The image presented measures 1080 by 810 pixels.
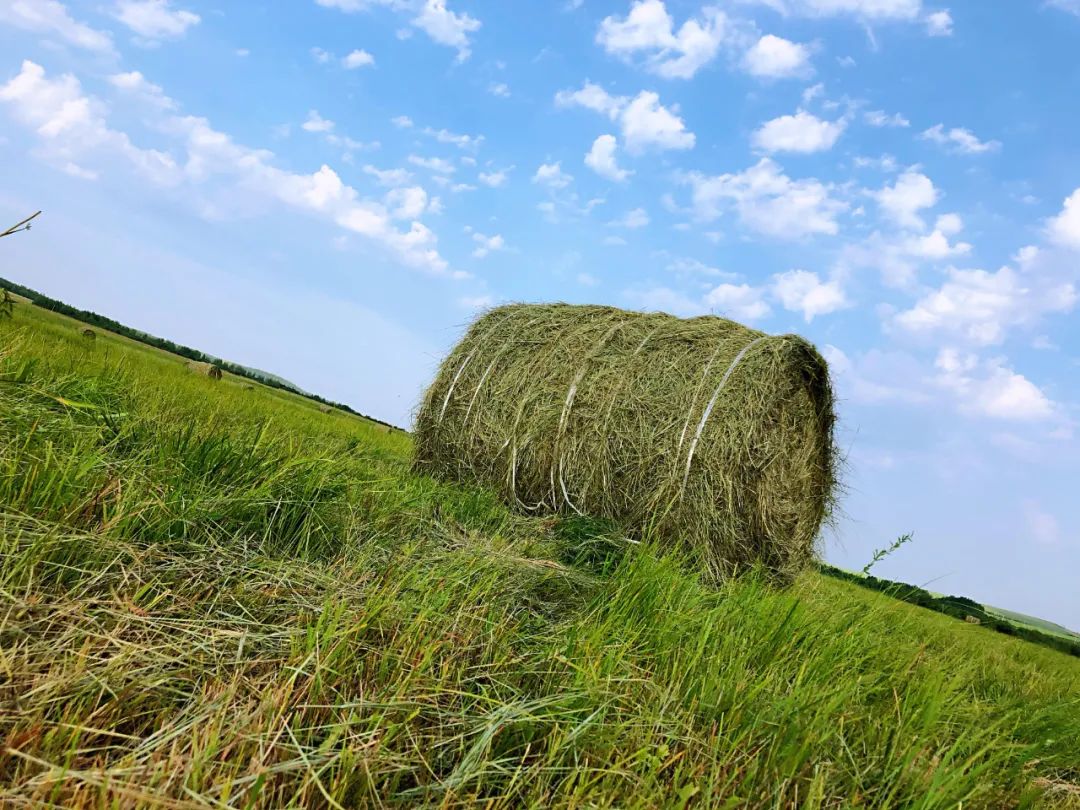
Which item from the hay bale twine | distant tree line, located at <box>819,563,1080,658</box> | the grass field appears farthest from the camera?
distant tree line, located at <box>819,563,1080,658</box>

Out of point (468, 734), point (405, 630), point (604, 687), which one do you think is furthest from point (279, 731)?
point (604, 687)

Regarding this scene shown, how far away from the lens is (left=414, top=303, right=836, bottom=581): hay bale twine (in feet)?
18.2

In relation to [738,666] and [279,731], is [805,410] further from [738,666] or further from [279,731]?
[279,731]

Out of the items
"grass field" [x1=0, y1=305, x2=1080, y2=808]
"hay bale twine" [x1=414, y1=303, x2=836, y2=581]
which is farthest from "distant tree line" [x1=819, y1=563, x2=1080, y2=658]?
"grass field" [x1=0, y1=305, x2=1080, y2=808]

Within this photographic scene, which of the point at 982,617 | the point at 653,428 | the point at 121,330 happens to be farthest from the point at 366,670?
the point at 121,330

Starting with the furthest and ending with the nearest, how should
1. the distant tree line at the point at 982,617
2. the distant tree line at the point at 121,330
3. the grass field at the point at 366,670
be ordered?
the distant tree line at the point at 121,330, the distant tree line at the point at 982,617, the grass field at the point at 366,670

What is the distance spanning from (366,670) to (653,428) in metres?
3.99

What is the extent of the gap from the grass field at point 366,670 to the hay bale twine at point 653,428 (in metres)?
1.88

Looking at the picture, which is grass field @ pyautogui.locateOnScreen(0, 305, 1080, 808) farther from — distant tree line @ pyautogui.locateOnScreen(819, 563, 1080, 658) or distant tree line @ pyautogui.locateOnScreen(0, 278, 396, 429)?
distant tree line @ pyautogui.locateOnScreen(0, 278, 396, 429)

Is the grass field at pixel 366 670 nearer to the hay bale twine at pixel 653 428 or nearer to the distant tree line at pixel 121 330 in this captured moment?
the hay bale twine at pixel 653 428

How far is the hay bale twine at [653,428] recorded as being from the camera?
18.2ft

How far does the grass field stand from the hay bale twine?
188 cm

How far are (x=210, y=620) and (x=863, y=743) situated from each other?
7.31ft

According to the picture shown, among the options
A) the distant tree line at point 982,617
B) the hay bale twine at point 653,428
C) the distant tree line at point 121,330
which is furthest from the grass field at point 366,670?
the distant tree line at point 121,330
